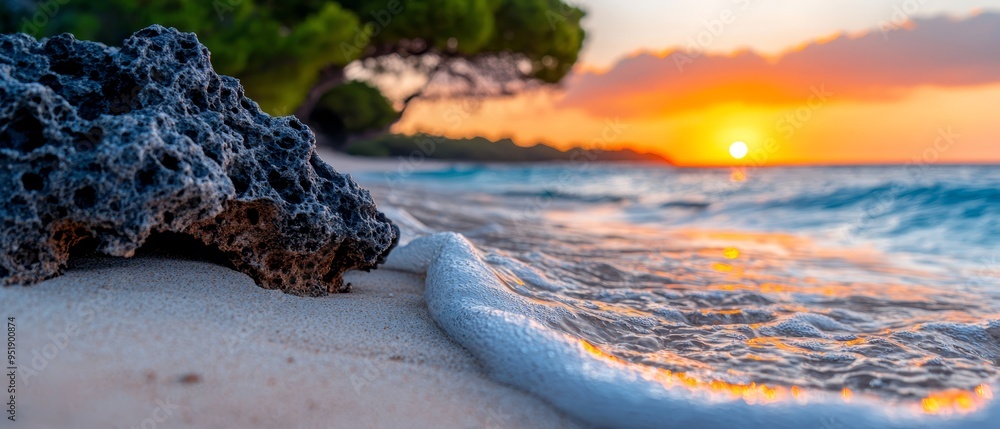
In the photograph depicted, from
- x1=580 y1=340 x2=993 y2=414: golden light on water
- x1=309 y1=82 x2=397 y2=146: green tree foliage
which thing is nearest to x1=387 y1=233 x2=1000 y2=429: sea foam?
x1=580 y1=340 x2=993 y2=414: golden light on water

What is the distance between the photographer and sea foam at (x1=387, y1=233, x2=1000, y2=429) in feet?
5.55

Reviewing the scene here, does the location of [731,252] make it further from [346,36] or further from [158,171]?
[346,36]

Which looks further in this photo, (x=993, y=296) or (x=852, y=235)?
(x=852, y=235)

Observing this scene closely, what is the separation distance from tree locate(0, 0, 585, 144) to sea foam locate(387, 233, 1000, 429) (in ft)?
38.2

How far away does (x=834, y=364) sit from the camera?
2.17 meters

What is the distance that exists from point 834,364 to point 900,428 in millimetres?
518

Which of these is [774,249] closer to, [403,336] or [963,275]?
[963,275]

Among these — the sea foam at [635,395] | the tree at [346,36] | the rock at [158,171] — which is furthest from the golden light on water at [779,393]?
the tree at [346,36]

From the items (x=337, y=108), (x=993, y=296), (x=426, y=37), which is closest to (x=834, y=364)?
(x=993, y=296)

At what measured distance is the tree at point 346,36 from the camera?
1260 cm

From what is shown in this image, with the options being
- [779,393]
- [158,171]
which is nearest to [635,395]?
[779,393]

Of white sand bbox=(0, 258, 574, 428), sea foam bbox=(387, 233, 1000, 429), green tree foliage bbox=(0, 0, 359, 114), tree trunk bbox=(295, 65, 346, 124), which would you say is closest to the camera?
white sand bbox=(0, 258, 574, 428)

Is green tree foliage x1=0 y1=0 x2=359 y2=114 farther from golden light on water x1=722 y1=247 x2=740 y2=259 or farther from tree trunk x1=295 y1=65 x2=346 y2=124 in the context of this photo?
golden light on water x1=722 y1=247 x2=740 y2=259

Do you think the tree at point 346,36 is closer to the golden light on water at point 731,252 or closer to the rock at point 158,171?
the golden light on water at point 731,252
